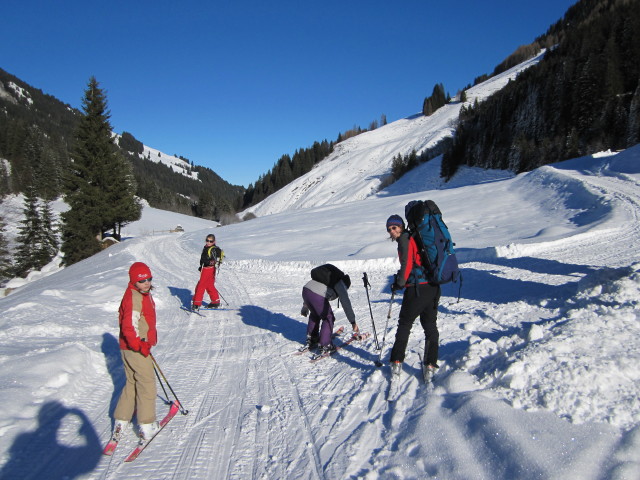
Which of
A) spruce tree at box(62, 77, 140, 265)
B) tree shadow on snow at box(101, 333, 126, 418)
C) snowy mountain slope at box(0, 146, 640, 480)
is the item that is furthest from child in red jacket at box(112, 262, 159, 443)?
spruce tree at box(62, 77, 140, 265)

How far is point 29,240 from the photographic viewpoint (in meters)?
34.2

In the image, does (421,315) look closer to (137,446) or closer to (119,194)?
(137,446)

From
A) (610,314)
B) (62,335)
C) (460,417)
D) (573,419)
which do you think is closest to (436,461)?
(460,417)

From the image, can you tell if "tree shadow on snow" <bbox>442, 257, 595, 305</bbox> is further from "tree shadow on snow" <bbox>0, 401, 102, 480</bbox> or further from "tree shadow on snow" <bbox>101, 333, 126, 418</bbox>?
"tree shadow on snow" <bbox>0, 401, 102, 480</bbox>

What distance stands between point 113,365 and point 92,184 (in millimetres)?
29185

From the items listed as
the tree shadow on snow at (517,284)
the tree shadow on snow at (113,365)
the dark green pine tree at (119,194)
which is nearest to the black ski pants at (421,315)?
the tree shadow on snow at (517,284)

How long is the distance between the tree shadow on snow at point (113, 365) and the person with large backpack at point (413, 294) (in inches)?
141

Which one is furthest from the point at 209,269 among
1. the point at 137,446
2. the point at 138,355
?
the point at 137,446

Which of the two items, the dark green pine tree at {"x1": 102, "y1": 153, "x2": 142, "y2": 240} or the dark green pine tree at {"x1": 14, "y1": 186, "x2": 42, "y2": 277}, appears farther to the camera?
the dark green pine tree at {"x1": 14, "y1": 186, "x2": 42, "y2": 277}

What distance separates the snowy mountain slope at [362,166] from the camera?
66.9 meters

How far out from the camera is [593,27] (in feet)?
172

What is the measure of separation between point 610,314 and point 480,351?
181 centimetres

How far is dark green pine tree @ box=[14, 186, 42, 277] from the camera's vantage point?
33812 mm

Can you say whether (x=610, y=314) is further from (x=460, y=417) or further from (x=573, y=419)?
(x=460, y=417)
